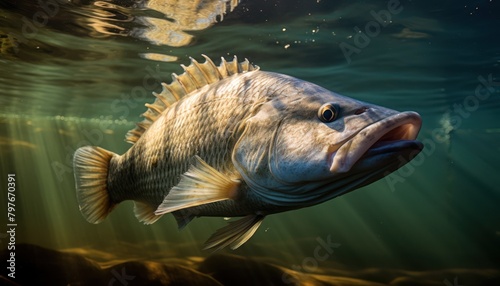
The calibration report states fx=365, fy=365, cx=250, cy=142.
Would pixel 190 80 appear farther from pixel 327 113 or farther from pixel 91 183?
pixel 327 113

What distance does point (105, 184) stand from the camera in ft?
15.8

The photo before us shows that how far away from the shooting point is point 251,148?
3125mm

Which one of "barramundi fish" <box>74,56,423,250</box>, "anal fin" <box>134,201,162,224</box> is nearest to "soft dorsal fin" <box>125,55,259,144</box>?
"barramundi fish" <box>74,56,423,250</box>

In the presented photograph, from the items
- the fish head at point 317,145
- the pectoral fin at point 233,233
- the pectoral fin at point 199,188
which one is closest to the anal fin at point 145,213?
the pectoral fin at point 233,233

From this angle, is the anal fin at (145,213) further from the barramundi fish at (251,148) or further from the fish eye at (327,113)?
the fish eye at (327,113)

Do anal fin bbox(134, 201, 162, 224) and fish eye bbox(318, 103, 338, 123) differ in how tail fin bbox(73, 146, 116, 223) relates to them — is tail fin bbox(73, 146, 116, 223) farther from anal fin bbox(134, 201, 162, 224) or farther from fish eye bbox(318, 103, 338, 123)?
fish eye bbox(318, 103, 338, 123)

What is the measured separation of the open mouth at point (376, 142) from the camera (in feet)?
8.20

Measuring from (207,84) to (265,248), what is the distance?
73.8ft

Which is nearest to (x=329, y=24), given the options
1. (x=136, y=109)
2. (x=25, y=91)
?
(x=25, y=91)

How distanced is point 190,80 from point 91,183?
1.89 metres

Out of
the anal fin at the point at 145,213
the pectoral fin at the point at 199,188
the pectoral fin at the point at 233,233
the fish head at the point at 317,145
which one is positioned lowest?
the anal fin at the point at 145,213

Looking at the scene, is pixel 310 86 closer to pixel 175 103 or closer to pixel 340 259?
pixel 175 103

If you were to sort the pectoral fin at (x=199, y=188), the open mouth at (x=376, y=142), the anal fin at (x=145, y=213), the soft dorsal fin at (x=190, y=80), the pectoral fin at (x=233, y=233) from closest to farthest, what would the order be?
the open mouth at (x=376, y=142)
the pectoral fin at (x=199, y=188)
the pectoral fin at (x=233, y=233)
the soft dorsal fin at (x=190, y=80)
the anal fin at (x=145, y=213)

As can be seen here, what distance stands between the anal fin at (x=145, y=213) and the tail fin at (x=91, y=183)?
20.5 inches
